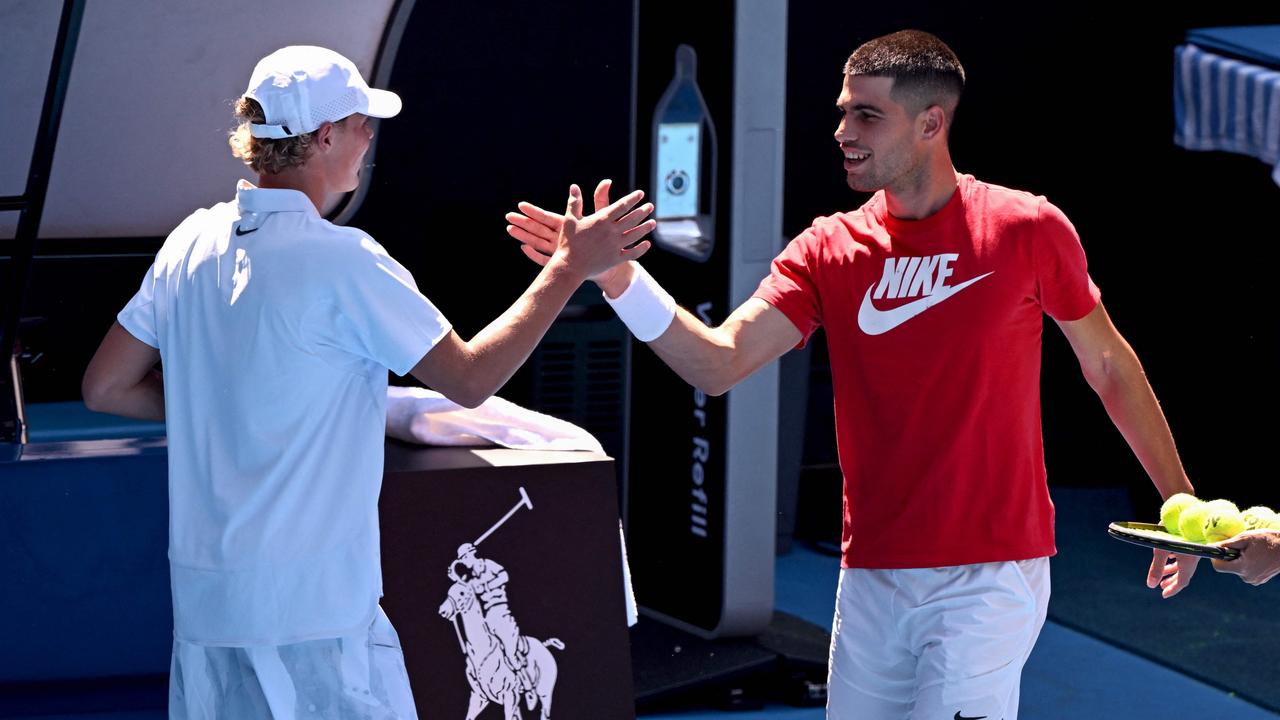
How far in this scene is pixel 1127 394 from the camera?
289 centimetres

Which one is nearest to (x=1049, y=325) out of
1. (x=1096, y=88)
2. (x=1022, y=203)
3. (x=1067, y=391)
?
(x=1067, y=391)

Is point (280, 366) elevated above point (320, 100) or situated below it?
below

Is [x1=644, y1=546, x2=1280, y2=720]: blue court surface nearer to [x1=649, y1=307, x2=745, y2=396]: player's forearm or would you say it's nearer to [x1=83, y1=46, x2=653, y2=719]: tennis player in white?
[x1=649, y1=307, x2=745, y2=396]: player's forearm

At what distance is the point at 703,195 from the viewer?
15.5 ft

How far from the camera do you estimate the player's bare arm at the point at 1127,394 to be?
289 cm

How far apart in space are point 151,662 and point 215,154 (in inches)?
90.1

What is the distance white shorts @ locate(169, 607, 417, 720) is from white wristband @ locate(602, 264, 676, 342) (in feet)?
2.65

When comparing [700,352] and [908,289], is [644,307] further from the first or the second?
[908,289]

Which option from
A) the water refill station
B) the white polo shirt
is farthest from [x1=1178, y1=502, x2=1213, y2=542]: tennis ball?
the water refill station

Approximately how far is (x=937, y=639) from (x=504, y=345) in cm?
96

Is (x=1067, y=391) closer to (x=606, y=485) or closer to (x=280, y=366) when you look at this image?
(x=606, y=485)

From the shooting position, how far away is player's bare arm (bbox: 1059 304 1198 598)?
289 centimetres

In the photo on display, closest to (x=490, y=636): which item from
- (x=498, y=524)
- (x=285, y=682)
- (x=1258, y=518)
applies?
(x=498, y=524)

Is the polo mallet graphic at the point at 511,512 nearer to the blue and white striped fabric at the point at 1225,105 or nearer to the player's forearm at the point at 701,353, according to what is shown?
the player's forearm at the point at 701,353
